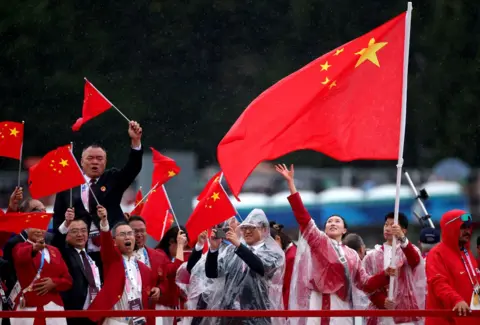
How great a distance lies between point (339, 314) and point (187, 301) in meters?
2.57

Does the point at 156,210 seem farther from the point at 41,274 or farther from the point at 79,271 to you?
the point at 41,274

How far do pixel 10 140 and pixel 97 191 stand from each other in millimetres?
1158

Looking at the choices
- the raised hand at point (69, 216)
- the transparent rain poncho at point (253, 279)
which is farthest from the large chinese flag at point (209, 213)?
the raised hand at point (69, 216)

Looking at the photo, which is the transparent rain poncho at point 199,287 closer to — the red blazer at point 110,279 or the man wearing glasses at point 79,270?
the red blazer at point 110,279

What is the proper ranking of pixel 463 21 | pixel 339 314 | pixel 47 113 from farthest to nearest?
pixel 463 21 → pixel 47 113 → pixel 339 314

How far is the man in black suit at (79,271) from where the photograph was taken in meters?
12.0

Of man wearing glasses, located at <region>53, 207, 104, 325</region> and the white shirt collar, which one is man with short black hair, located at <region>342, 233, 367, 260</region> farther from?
man wearing glasses, located at <region>53, 207, 104, 325</region>

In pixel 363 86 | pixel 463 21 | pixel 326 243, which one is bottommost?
pixel 326 243

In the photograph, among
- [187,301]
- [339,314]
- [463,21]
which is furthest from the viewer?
[463,21]

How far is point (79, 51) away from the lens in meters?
31.2

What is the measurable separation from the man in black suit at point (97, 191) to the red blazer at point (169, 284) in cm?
56

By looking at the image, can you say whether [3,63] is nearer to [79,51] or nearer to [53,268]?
[79,51]

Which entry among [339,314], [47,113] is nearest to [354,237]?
[339,314]

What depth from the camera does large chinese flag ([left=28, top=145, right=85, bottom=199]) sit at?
12.4 m
